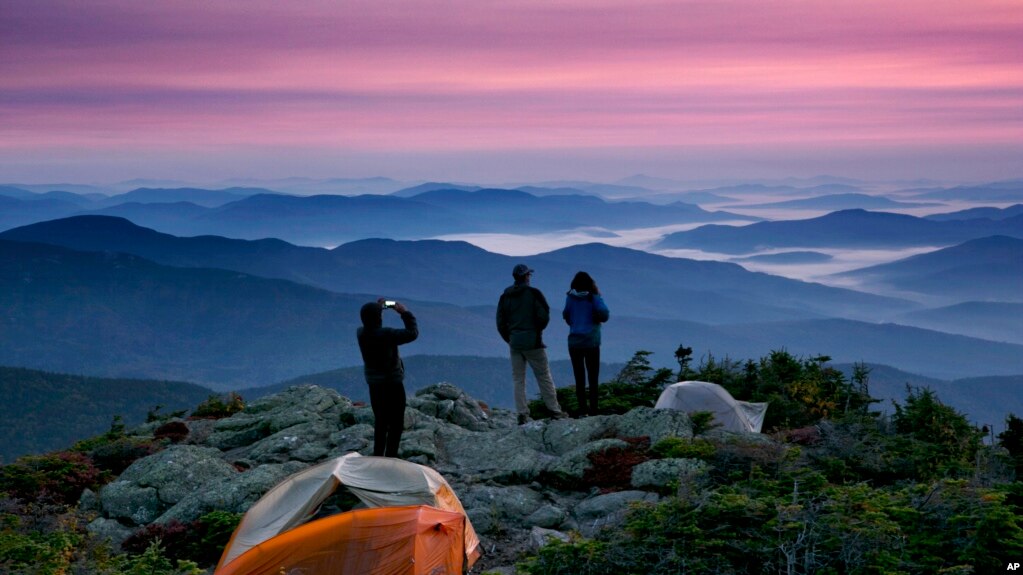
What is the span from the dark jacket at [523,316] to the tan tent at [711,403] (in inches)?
131

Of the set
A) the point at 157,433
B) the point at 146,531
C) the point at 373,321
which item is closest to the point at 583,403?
the point at 373,321

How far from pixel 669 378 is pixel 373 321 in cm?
1277

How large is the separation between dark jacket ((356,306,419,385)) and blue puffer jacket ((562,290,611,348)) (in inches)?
166

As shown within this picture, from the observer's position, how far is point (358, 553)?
34.3 feet

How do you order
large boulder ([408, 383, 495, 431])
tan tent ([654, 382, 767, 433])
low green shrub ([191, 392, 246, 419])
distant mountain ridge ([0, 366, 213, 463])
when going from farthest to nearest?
distant mountain ridge ([0, 366, 213, 463]), low green shrub ([191, 392, 246, 419]), large boulder ([408, 383, 495, 431]), tan tent ([654, 382, 767, 433])

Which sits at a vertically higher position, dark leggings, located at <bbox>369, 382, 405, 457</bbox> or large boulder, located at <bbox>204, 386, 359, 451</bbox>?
dark leggings, located at <bbox>369, 382, 405, 457</bbox>

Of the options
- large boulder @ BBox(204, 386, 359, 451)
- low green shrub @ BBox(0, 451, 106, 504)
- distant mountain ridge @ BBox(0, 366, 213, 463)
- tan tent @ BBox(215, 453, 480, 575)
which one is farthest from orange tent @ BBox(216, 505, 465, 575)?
distant mountain ridge @ BBox(0, 366, 213, 463)

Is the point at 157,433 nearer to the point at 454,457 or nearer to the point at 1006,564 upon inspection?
the point at 454,457

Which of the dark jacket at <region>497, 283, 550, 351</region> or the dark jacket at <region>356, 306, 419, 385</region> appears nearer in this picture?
the dark jacket at <region>356, 306, 419, 385</region>

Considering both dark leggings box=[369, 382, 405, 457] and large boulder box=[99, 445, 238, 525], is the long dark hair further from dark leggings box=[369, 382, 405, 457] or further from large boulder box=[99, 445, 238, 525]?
large boulder box=[99, 445, 238, 525]

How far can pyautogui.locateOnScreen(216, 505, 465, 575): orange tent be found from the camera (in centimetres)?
1032

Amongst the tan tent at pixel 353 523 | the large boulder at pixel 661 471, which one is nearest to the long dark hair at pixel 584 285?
the large boulder at pixel 661 471

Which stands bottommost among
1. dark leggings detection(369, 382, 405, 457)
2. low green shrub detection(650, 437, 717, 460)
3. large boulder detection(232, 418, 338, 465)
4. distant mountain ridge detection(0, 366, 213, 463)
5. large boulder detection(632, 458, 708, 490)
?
distant mountain ridge detection(0, 366, 213, 463)

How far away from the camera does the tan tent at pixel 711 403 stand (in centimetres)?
1773
